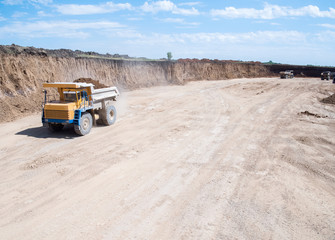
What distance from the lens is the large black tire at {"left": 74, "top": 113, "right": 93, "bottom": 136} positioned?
10952 mm

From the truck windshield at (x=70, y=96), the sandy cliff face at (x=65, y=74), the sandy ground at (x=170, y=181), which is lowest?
the sandy ground at (x=170, y=181)

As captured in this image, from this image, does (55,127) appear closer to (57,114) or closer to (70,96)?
(57,114)

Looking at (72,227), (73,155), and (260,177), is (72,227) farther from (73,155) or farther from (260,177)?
(260,177)

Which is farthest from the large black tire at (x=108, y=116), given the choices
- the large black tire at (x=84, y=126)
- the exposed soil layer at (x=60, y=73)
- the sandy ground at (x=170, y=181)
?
the exposed soil layer at (x=60, y=73)

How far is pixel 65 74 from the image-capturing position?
2266 centimetres

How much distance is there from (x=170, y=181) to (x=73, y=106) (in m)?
5.82

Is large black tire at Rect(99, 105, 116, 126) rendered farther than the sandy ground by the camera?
Yes

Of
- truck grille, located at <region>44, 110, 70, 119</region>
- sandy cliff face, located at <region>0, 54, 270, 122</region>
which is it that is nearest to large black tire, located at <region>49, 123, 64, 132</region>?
truck grille, located at <region>44, 110, 70, 119</region>

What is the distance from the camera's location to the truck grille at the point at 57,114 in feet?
34.1

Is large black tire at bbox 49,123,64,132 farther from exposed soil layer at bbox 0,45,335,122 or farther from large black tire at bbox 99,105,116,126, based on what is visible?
exposed soil layer at bbox 0,45,335,122

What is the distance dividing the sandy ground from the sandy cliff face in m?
3.96

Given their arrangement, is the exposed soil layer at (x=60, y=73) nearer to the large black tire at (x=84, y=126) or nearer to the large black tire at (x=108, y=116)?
the large black tire at (x=108, y=116)

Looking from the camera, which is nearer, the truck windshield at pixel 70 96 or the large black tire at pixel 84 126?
the large black tire at pixel 84 126

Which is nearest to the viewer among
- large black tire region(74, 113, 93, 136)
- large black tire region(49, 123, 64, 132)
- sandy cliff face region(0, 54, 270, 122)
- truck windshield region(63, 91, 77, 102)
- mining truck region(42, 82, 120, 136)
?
mining truck region(42, 82, 120, 136)
